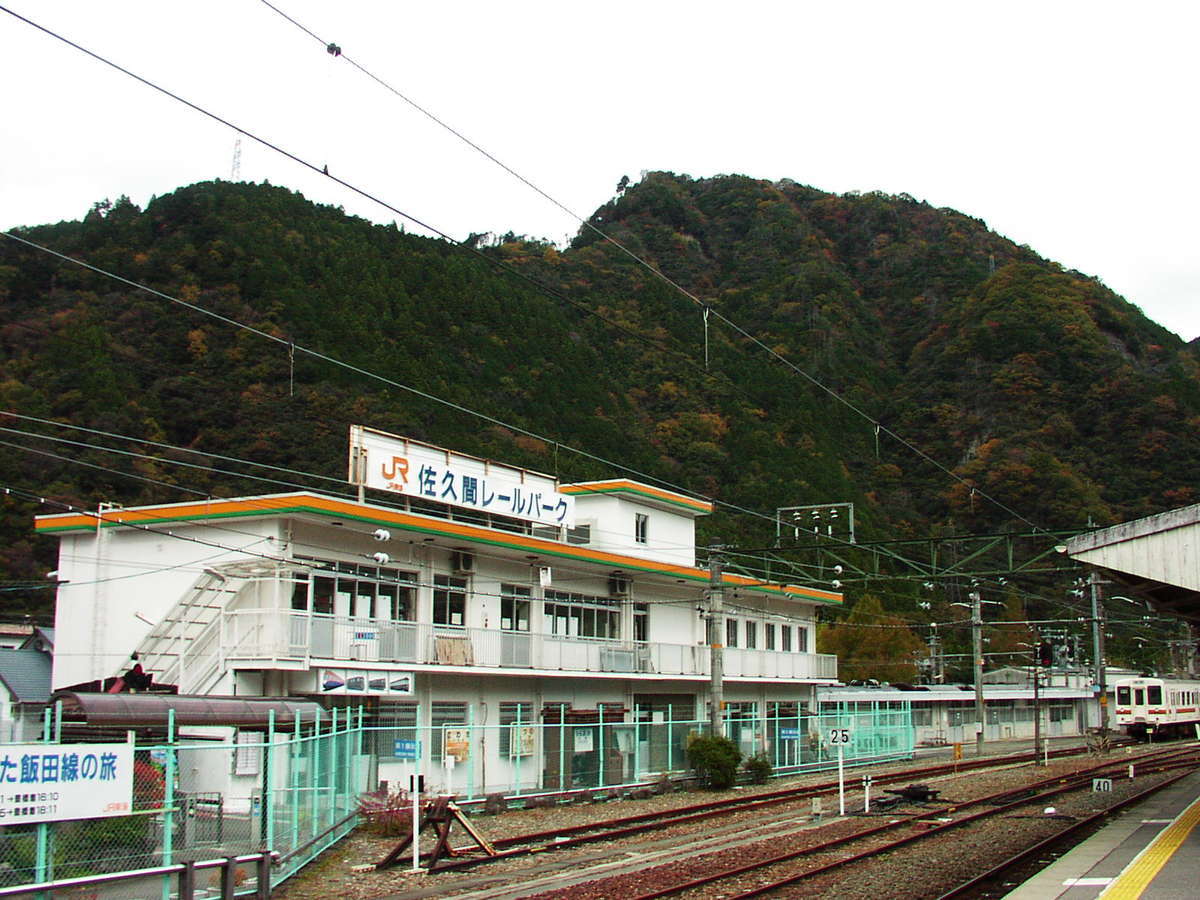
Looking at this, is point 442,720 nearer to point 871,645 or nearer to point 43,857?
point 43,857

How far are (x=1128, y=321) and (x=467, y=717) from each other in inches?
3276

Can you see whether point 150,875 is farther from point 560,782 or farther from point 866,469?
point 866,469

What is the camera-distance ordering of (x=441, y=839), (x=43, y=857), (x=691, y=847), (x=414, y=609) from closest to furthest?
(x=43, y=857) < (x=441, y=839) < (x=691, y=847) < (x=414, y=609)

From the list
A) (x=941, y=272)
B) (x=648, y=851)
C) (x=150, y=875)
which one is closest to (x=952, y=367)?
(x=941, y=272)

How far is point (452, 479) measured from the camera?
29.7 m

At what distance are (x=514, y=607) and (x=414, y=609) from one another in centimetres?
393

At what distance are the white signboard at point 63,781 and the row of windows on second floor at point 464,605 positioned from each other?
43.3 feet

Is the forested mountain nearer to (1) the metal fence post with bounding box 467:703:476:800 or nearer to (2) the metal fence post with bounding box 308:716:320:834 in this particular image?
(1) the metal fence post with bounding box 467:703:476:800

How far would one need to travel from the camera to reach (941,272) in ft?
384

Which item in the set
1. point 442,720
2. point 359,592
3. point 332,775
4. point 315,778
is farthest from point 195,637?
point 315,778

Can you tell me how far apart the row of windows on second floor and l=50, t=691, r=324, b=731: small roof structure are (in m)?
4.30

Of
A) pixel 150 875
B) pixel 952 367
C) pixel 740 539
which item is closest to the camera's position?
pixel 150 875

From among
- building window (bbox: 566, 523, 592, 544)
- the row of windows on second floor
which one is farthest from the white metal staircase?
building window (bbox: 566, 523, 592, 544)

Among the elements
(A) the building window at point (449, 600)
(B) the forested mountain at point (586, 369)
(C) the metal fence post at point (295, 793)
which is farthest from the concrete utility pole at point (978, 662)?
(C) the metal fence post at point (295, 793)
